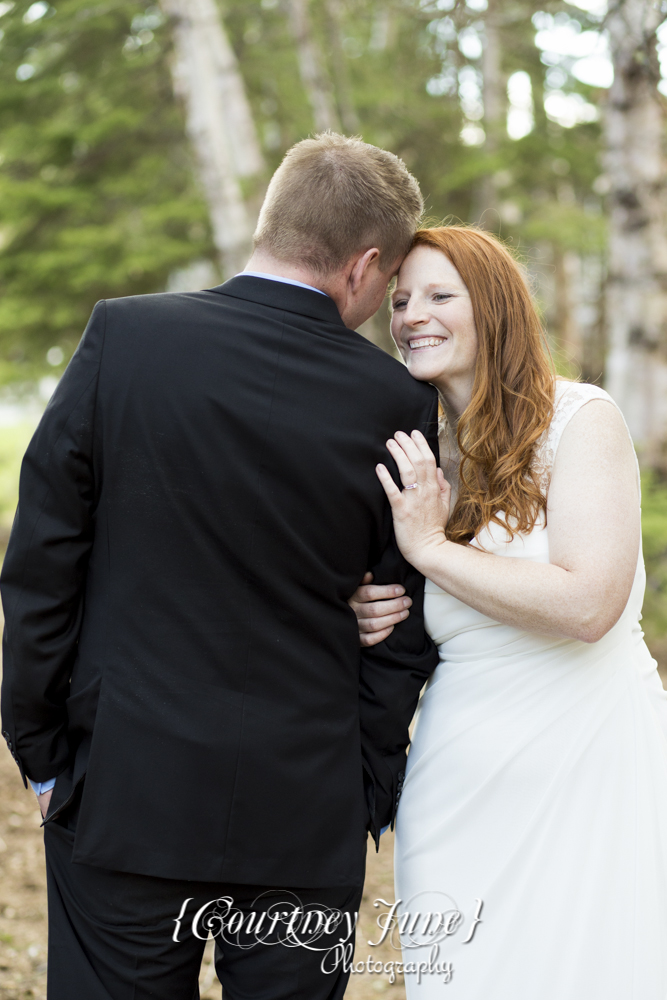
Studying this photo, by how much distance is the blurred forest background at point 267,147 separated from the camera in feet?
20.8

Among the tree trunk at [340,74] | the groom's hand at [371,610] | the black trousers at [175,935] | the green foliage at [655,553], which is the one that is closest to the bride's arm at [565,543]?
the groom's hand at [371,610]

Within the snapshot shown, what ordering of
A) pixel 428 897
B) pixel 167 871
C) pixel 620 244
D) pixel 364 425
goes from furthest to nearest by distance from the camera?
1. pixel 620 244
2. pixel 428 897
3. pixel 364 425
4. pixel 167 871

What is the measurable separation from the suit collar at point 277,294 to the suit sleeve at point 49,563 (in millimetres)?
331

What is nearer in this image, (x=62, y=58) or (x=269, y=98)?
(x=62, y=58)

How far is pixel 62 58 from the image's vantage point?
1007 cm

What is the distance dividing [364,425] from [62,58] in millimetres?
10081

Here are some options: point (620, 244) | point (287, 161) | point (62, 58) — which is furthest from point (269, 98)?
point (287, 161)

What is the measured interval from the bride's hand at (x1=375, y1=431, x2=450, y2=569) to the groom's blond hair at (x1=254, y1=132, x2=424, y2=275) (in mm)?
502

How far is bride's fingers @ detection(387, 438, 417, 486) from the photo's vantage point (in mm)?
2172

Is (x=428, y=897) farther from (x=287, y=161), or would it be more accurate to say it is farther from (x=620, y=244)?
(x=620, y=244)

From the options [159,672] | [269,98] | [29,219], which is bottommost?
[159,672]

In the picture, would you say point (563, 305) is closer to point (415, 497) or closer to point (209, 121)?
point (209, 121)

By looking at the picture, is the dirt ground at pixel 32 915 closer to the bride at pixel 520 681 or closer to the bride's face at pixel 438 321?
the bride at pixel 520 681

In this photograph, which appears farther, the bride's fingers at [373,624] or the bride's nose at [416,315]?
the bride's nose at [416,315]
